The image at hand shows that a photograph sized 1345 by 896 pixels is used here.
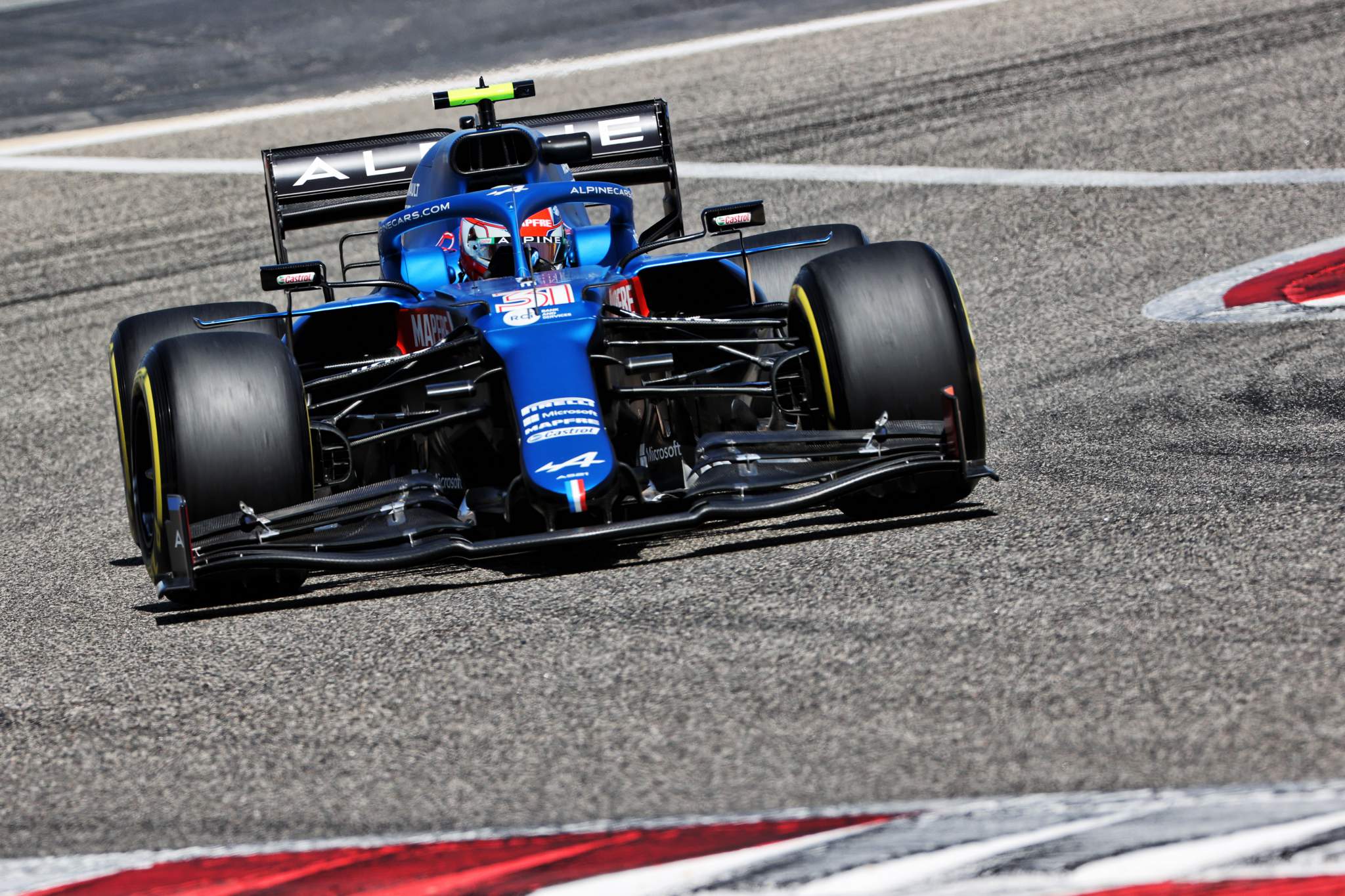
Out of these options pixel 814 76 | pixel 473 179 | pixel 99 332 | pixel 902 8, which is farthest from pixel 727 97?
pixel 473 179

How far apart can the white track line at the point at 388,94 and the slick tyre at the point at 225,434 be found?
491 inches

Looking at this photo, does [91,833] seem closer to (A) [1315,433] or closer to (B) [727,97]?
(A) [1315,433]

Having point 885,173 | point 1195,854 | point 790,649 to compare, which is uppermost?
point 885,173

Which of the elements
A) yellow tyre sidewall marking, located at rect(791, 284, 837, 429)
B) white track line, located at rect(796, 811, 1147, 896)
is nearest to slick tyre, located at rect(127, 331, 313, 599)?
yellow tyre sidewall marking, located at rect(791, 284, 837, 429)

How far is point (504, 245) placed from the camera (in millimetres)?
6926

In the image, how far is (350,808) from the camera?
12.2 feet

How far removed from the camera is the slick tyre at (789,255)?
25.7 feet

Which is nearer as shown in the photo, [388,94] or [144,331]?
[144,331]

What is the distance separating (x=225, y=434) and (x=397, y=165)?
333 centimetres

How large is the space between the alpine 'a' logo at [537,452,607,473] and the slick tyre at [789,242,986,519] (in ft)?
3.11

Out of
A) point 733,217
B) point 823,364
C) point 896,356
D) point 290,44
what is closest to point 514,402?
point 823,364

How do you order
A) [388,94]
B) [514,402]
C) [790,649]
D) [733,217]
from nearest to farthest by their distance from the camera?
[790,649] < [514,402] < [733,217] < [388,94]

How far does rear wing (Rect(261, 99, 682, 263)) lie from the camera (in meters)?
8.37

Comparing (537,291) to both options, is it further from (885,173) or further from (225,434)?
(885,173)
